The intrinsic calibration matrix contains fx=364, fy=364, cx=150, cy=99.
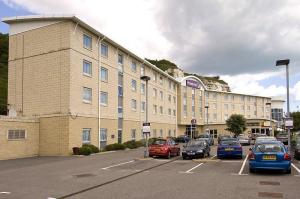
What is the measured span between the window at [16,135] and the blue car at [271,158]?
723 inches

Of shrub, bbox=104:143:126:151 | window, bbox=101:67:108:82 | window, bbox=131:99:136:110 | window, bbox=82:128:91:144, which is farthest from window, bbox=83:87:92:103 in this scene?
window, bbox=131:99:136:110

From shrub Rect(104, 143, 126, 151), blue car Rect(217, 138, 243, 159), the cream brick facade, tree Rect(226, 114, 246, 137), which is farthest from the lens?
tree Rect(226, 114, 246, 137)

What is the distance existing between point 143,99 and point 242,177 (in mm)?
34171

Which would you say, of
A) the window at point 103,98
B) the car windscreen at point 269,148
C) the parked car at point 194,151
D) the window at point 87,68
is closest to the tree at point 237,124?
the window at point 103,98

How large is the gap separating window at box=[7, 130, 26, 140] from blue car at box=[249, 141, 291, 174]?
1836 cm

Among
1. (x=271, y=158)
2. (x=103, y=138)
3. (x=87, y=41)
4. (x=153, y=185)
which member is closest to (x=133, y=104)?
(x=103, y=138)

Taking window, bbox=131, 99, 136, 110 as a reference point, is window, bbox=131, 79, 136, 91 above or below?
above

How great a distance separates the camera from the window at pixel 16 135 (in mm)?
26959

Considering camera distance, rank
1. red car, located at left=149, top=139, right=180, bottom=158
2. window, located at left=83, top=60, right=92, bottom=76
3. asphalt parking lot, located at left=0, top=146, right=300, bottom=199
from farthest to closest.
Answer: window, located at left=83, top=60, right=92, bottom=76, red car, located at left=149, top=139, right=180, bottom=158, asphalt parking lot, located at left=0, top=146, right=300, bottom=199

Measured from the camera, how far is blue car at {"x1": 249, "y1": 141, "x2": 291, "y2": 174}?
15.3 m

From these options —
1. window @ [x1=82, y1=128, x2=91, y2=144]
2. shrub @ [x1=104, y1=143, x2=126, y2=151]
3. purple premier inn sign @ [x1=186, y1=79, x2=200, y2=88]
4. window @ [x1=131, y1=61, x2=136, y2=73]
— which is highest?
purple premier inn sign @ [x1=186, y1=79, x2=200, y2=88]

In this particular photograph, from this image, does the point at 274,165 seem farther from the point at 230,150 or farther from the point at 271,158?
the point at 230,150

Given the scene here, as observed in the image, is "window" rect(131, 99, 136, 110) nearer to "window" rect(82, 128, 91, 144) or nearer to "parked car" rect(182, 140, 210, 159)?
"window" rect(82, 128, 91, 144)

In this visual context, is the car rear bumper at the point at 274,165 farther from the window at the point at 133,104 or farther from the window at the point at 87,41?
the window at the point at 133,104
